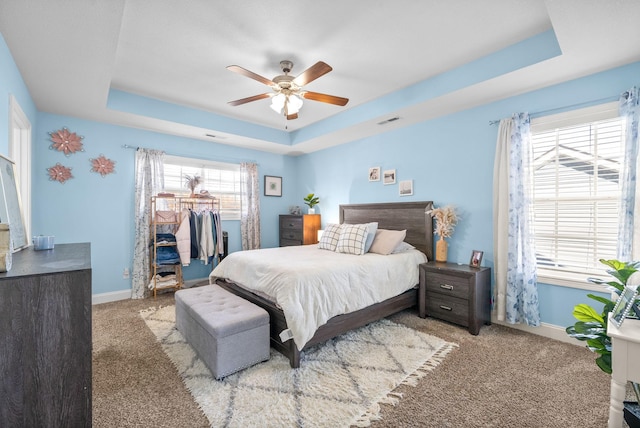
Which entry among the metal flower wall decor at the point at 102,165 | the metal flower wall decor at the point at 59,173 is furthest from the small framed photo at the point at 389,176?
the metal flower wall decor at the point at 59,173

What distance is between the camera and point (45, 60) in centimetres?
235

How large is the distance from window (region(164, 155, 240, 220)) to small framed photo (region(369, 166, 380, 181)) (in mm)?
2450

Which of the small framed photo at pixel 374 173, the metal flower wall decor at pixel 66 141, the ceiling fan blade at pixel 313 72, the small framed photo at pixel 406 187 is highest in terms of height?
the ceiling fan blade at pixel 313 72

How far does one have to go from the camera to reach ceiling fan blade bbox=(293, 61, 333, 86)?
7.32ft

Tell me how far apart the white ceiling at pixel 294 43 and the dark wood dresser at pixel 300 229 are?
Answer: 2408mm

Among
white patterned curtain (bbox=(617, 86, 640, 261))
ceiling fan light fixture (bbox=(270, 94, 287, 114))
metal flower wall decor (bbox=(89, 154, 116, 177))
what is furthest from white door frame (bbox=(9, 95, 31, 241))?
white patterned curtain (bbox=(617, 86, 640, 261))

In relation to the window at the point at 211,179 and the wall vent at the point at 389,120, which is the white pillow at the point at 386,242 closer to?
the wall vent at the point at 389,120

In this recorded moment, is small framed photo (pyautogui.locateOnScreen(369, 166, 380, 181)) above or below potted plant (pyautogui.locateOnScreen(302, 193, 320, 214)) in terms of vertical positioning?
above

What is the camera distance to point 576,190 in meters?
2.74

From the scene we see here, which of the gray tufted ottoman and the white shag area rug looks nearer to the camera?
the white shag area rug

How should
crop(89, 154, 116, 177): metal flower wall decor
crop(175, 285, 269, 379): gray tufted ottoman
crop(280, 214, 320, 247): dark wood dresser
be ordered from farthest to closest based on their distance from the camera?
crop(280, 214, 320, 247): dark wood dresser
crop(89, 154, 116, 177): metal flower wall decor
crop(175, 285, 269, 379): gray tufted ottoman

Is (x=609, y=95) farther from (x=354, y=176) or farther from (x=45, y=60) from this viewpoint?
(x=45, y=60)

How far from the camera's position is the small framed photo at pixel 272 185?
566cm

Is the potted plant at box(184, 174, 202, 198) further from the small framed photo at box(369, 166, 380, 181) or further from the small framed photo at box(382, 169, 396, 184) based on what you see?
the small framed photo at box(382, 169, 396, 184)
